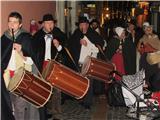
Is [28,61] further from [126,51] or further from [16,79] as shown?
[126,51]

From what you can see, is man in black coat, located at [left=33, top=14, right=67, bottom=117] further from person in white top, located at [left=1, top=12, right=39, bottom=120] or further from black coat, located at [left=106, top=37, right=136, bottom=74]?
black coat, located at [left=106, top=37, right=136, bottom=74]

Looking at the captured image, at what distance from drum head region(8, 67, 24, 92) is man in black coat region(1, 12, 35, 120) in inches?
3.9

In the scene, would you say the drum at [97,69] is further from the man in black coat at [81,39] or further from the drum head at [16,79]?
the drum head at [16,79]

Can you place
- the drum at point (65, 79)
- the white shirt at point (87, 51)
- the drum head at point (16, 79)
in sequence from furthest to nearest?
1. the white shirt at point (87, 51)
2. the drum at point (65, 79)
3. the drum head at point (16, 79)

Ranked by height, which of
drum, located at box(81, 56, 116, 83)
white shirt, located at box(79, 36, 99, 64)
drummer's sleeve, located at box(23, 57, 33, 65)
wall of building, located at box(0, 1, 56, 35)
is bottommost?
drum, located at box(81, 56, 116, 83)

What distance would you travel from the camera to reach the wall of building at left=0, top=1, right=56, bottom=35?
7.51 m

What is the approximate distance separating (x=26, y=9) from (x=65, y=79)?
276 centimetres

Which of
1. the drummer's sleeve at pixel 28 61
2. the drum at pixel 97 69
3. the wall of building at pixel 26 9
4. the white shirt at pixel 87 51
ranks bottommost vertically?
the drum at pixel 97 69

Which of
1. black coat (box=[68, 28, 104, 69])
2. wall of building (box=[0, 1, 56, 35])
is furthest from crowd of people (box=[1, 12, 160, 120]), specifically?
wall of building (box=[0, 1, 56, 35])

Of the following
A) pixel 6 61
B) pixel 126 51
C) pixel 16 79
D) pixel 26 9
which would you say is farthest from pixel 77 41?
pixel 16 79

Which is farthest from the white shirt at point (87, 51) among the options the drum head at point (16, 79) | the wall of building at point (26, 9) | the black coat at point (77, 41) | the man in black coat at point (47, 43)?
the drum head at point (16, 79)

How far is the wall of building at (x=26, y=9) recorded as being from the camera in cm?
751

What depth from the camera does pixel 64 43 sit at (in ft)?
27.7

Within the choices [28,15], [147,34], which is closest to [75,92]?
[28,15]
